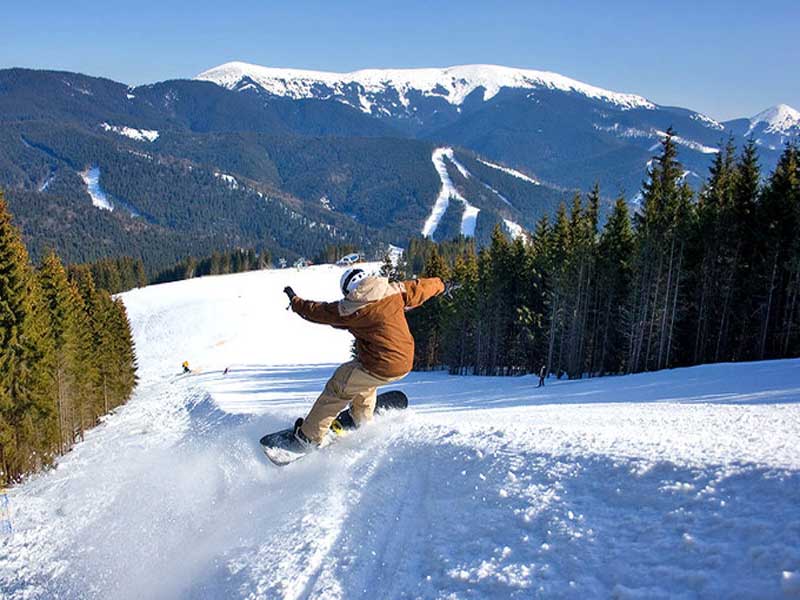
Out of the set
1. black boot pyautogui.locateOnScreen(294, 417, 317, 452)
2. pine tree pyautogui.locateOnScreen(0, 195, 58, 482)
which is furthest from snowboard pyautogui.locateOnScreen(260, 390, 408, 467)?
pine tree pyautogui.locateOnScreen(0, 195, 58, 482)

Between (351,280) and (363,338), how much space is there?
87 cm

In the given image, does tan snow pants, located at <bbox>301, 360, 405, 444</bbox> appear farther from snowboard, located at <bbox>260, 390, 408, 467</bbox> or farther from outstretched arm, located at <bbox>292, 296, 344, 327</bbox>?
outstretched arm, located at <bbox>292, 296, 344, 327</bbox>

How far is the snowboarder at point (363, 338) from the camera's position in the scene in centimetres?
731

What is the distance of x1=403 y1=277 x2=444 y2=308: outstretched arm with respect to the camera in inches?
305

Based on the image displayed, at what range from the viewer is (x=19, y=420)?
24031mm

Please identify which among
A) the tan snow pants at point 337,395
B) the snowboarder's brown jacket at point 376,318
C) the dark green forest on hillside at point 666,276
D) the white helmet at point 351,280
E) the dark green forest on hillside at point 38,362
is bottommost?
the dark green forest on hillside at point 38,362

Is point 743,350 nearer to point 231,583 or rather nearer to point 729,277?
point 729,277

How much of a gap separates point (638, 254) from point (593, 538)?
32.7 meters

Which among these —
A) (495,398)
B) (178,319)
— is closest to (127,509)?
(495,398)

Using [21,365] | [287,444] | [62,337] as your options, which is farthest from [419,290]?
[62,337]

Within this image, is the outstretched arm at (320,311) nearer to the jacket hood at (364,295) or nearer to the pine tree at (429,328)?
the jacket hood at (364,295)

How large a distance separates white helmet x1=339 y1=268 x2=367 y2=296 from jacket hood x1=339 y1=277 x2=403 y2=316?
0.17 ft

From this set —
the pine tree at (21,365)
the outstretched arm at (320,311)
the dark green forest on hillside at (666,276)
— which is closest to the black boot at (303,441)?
the outstretched arm at (320,311)

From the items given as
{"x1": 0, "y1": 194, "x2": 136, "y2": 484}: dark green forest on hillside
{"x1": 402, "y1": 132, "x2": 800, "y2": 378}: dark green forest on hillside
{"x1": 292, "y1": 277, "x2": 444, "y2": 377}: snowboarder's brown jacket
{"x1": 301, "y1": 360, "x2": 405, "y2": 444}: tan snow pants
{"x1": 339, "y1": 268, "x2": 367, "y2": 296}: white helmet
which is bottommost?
{"x1": 0, "y1": 194, "x2": 136, "y2": 484}: dark green forest on hillside
